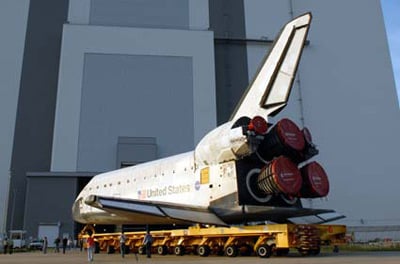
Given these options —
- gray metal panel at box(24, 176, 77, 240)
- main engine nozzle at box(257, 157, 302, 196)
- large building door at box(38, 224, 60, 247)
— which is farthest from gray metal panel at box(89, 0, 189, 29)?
main engine nozzle at box(257, 157, 302, 196)

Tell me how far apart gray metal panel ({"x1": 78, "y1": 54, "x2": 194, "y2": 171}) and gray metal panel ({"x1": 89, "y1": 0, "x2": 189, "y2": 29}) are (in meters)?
3.99

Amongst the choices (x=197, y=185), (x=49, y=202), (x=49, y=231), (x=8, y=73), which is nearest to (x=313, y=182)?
(x=197, y=185)

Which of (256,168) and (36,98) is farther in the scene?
(36,98)

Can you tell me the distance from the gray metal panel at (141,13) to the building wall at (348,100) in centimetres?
681

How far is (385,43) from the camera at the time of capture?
123ft

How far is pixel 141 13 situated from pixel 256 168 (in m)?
27.1

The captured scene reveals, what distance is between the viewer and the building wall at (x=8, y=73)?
30.2 m

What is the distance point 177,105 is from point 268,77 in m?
20.4

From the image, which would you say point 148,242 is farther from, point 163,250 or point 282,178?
point 282,178

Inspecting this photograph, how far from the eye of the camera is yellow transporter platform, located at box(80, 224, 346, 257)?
407 inches

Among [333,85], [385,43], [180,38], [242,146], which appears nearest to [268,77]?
[242,146]

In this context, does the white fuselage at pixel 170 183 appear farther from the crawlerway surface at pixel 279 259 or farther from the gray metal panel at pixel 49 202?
the gray metal panel at pixel 49 202

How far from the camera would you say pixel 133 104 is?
3178 cm

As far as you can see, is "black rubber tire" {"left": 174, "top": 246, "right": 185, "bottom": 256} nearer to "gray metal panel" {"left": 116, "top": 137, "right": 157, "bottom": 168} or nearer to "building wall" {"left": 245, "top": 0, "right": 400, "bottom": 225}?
"gray metal panel" {"left": 116, "top": 137, "right": 157, "bottom": 168}
